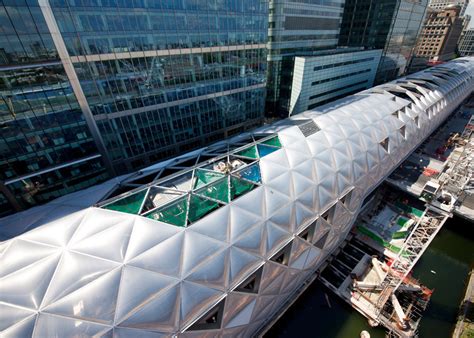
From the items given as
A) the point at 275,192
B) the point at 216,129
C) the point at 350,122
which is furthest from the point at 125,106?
the point at 350,122

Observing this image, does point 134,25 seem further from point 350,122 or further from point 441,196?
point 441,196

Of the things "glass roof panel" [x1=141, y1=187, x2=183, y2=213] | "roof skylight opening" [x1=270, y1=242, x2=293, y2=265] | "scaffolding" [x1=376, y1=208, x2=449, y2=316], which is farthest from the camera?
"scaffolding" [x1=376, y1=208, x2=449, y2=316]

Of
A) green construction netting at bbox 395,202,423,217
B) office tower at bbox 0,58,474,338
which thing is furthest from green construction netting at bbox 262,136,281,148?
green construction netting at bbox 395,202,423,217

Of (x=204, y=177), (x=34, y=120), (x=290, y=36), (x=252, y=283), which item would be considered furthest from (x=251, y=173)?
(x=290, y=36)

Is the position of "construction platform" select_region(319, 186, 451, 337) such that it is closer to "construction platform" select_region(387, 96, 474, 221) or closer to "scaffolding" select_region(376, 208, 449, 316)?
"scaffolding" select_region(376, 208, 449, 316)

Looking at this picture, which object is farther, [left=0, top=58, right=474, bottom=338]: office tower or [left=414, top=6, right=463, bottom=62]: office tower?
[left=414, top=6, right=463, bottom=62]: office tower

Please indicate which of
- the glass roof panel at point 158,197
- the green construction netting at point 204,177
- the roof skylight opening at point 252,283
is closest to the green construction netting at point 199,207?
the glass roof panel at point 158,197
